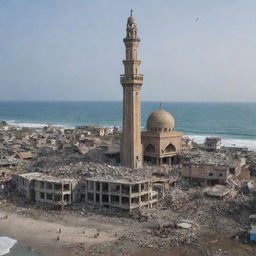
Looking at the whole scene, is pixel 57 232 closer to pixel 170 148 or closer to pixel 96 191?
pixel 96 191

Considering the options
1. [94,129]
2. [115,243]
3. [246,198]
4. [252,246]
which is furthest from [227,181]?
[94,129]

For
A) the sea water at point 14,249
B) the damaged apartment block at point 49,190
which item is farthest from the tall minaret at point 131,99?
the sea water at point 14,249

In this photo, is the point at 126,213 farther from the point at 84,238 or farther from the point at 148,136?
the point at 148,136

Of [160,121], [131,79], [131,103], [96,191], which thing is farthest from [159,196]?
[131,79]

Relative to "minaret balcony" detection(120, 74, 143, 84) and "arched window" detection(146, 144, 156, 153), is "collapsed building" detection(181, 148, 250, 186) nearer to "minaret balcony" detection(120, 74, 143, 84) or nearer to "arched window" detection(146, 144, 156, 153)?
"arched window" detection(146, 144, 156, 153)

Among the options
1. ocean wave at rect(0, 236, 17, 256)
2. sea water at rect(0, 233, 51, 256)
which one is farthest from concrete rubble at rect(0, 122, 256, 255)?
sea water at rect(0, 233, 51, 256)

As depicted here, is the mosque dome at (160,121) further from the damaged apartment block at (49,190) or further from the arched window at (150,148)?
the damaged apartment block at (49,190)
